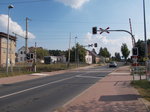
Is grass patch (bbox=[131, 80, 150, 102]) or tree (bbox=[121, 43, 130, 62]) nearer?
grass patch (bbox=[131, 80, 150, 102])

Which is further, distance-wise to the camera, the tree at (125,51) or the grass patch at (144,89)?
the tree at (125,51)

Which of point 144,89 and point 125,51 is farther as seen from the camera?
point 125,51

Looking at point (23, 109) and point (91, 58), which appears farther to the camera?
point (91, 58)

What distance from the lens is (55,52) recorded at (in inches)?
7170

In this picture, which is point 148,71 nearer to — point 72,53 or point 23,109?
point 23,109

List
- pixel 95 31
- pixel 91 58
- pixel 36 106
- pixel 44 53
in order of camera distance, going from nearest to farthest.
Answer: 1. pixel 36 106
2. pixel 95 31
3. pixel 44 53
4. pixel 91 58

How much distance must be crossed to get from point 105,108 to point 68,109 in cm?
135

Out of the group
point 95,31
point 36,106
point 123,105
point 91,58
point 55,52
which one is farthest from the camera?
point 55,52

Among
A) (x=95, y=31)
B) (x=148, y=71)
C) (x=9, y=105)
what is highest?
(x=95, y=31)

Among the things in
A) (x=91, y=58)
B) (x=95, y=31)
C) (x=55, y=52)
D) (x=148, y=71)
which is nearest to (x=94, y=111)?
(x=148, y=71)

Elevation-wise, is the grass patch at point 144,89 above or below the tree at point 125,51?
below

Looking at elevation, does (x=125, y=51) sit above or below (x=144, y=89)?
above

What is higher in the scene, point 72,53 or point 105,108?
point 72,53

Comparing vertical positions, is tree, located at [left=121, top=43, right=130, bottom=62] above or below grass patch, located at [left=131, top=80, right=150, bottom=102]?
above
